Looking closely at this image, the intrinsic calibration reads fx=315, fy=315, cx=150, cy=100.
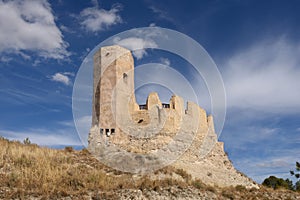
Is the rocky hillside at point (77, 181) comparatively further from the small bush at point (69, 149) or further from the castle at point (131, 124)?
the castle at point (131, 124)

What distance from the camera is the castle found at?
19094 mm

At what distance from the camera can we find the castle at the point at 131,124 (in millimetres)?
19094

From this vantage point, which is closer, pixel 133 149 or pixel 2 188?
pixel 2 188

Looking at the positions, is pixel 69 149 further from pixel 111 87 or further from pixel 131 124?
pixel 111 87

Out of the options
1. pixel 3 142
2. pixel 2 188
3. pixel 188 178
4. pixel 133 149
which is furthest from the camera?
pixel 133 149

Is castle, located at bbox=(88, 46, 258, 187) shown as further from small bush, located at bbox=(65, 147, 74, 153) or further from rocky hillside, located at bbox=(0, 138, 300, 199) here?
rocky hillside, located at bbox=(0, 138, 300, 199)

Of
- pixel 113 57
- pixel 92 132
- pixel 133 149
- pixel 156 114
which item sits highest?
pixel 113 57

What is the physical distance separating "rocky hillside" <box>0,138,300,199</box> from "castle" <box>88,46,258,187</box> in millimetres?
2255

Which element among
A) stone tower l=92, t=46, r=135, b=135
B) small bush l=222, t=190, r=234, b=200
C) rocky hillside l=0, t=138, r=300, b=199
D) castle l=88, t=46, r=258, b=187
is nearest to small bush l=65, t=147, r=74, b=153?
castle l=88, t=46, r=258, b=187

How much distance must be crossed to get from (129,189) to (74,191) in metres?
2.20

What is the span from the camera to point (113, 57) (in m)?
20.0

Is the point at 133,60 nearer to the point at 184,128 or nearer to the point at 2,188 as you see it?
the point at 184,128

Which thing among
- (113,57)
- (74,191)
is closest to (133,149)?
(113,57)

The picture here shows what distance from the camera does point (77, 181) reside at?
12.7 metres
